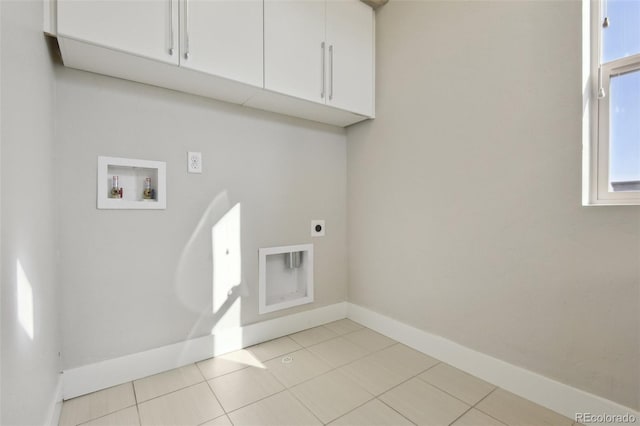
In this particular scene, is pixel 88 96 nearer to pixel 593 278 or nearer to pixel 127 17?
pixel 127 17

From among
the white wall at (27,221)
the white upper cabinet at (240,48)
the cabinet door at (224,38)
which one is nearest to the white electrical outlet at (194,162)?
the white upper cabinet at (240,48)

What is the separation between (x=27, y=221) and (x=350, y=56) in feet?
6.61

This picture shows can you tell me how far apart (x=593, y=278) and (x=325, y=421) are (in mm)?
1348

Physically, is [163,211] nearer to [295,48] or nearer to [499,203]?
[295,48]

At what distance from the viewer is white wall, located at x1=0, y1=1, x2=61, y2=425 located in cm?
83

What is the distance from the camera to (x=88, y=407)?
4.68 feet

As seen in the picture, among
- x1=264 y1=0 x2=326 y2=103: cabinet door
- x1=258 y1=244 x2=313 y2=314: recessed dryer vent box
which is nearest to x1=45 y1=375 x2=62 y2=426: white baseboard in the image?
x1=258 y1=244 x2=313 y2=314: recessed dryer vent box

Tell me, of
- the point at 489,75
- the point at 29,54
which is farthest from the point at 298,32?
the point at 29,54

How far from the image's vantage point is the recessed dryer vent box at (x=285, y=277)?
213 centimetres

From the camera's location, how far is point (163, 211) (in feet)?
5.71

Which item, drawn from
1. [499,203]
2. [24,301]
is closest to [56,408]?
[24,301]

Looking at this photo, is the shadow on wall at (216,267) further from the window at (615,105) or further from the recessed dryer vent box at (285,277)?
the window at (615,105)

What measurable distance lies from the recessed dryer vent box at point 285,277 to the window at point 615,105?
5.75 feet

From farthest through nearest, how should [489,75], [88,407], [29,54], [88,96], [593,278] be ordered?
[489,75]
[88,96]
[88,407]
[593,278]
[29,54]
